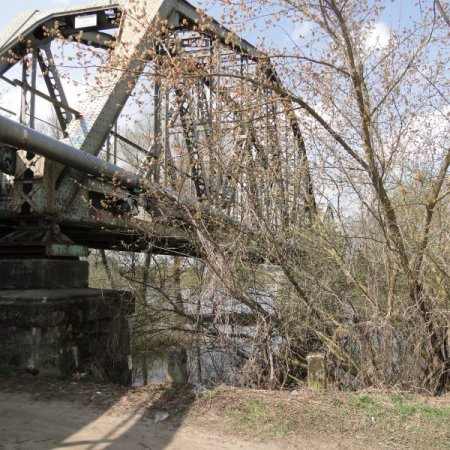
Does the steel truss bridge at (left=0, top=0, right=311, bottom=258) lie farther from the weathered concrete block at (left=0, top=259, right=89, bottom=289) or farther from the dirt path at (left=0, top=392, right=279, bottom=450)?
the dirt path at (left=0, top=392, right=279, bottom=450)

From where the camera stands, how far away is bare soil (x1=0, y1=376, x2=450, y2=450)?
442 centimetres

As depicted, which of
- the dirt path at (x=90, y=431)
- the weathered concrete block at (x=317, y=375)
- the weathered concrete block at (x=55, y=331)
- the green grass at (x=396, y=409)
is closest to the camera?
the dirt path at (x=90, y=431)

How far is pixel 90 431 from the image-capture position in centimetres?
470

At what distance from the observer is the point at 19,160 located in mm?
6539

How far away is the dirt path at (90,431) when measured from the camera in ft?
14.4

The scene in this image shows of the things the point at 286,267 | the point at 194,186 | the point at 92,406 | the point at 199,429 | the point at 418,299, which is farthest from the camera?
the point at 194,186

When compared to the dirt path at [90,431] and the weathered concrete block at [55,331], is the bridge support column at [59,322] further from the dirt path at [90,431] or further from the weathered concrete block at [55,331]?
the dirt path at [90,431]

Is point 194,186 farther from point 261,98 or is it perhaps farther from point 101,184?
point 261,98

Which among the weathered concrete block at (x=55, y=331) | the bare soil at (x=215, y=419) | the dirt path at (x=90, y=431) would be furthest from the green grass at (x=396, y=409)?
the weathered concrete block at (x=55, y=331)

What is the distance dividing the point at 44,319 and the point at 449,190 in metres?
4.82

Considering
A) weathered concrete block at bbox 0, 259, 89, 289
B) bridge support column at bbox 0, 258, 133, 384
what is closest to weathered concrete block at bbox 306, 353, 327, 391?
bridge support column at bbox 0, 258, 133, 384

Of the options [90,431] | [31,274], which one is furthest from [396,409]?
[31,274]

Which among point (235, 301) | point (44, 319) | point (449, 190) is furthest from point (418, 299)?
point (44, 319)

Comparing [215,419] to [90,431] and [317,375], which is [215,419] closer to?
[90,431]
